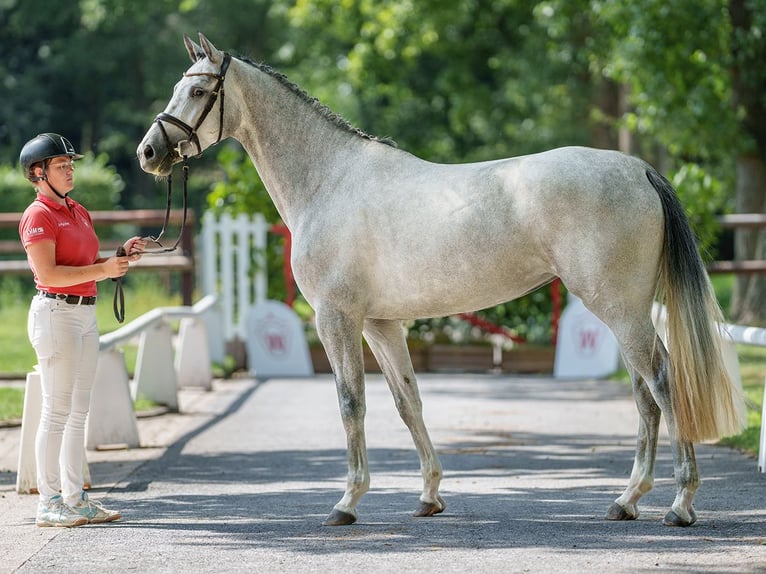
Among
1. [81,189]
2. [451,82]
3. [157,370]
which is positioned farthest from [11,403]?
[451,82]

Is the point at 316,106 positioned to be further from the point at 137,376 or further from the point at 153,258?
the point at 153,258

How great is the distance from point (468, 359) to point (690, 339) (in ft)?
33.9

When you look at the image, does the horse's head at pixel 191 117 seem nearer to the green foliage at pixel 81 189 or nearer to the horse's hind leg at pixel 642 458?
the horse's hind leg at pixel 642 458

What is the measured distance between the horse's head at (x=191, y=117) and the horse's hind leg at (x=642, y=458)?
8.30 ft

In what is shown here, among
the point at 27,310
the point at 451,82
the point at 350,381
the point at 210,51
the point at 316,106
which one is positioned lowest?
the point at 27,310

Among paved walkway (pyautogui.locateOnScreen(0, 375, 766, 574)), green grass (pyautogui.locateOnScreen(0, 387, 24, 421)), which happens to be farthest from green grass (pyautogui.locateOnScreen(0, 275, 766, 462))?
paved walkway (pyautogui.locateOnScreen(0, 375, 766, 574))

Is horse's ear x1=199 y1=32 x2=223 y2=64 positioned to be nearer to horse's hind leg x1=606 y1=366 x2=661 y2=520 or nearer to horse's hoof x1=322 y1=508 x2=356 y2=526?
horse's hoof x1=322 y1=508 x2=356 y2=526

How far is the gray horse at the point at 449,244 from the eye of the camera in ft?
20.3

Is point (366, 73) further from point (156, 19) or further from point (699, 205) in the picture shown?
point (156, 19)

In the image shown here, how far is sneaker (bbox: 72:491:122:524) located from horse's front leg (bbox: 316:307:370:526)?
116cm

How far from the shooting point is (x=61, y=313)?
6512 millimetres

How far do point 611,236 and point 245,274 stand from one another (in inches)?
427

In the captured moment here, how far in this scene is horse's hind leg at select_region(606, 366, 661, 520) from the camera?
20.9ft

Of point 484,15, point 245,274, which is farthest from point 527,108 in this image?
point 245,274
